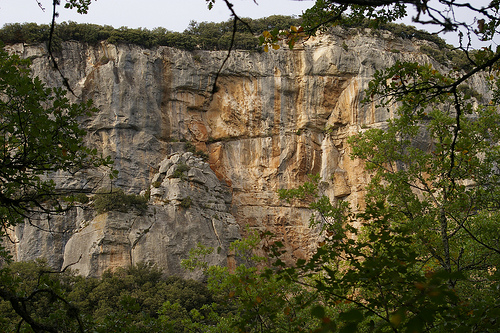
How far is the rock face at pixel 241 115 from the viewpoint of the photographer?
1091 inches

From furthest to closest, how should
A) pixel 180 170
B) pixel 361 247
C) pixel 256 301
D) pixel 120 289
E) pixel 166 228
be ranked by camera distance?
pixel 180 170 < pixel 166 228 < pixel 120 289 < pixel 256 301 < pixel 361 247

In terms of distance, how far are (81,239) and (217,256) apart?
6.24 metres

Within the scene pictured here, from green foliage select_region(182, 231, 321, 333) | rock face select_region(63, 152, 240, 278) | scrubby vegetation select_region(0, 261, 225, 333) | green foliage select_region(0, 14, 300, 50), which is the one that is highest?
green foliage select_region(0, 14, 300, 50)

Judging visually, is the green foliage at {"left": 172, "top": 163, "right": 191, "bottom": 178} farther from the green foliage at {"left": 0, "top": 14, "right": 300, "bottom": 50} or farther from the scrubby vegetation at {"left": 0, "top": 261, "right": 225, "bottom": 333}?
the green foliage at {"left": 0, "top": 14, "right": 300, "bottom": 50}

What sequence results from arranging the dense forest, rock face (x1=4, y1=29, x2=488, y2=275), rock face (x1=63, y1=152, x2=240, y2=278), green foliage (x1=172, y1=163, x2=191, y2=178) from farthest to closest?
rock face (x1=4, y1=29, x2=488, y2=275) < green foliage (x1=172, y1=163, x2=191, y2=178) < rock face (x1=63, y1=152, x2=240, y2=278) < the dense forest

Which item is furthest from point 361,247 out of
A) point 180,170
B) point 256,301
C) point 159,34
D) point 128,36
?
point 159,34

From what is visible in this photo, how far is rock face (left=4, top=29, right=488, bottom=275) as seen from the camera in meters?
27.7

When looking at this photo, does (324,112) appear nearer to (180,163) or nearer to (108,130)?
(180,163)

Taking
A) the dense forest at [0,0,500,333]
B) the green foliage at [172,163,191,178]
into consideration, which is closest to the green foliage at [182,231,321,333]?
the dense forest at [0,0,500,333]

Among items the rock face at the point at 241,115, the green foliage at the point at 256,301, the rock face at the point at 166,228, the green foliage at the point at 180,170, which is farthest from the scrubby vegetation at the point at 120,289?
the green foliage at the point at 256,301

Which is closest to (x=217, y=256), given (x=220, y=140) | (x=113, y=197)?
(x=113, y=197)

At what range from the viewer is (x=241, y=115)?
30109mm

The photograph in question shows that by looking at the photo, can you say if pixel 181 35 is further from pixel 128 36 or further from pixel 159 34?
pixel 128 36

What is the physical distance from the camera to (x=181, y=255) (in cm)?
2206
